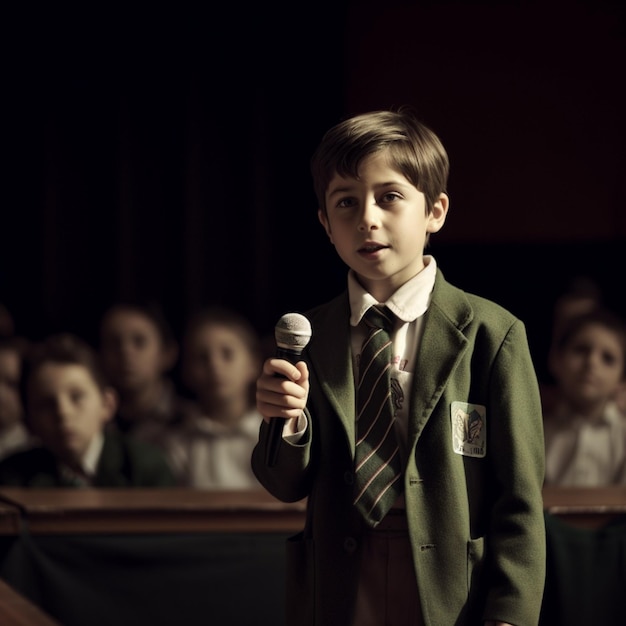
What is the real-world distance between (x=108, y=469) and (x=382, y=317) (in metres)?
1.69

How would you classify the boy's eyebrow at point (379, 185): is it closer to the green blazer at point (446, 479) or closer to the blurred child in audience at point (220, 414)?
the green blazer at point (446, 479)

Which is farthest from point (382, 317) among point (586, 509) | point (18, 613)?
point (586, 509)

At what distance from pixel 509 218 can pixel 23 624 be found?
262 centimetres

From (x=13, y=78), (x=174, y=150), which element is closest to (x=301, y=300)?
(x=174, y=150)

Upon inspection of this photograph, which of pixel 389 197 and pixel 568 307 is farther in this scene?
pixel 568 307

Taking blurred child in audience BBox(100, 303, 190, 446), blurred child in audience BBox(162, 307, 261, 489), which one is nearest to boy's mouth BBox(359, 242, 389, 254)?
blurred child in audience BBox(162, 307, 261, 489)

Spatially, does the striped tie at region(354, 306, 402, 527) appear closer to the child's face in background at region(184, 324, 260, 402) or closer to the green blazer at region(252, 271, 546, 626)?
the green blazer at region(252, 271, 546, 626)

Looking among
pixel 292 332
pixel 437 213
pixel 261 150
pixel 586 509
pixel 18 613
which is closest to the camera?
pixel 292 332

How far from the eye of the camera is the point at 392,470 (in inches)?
41.0

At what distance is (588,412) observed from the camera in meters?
3.13

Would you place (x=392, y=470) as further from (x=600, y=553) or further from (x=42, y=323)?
(x=42, y=323)

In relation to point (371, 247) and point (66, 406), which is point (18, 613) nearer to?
point (371, 247)

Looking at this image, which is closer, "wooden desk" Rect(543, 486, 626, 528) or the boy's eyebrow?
the boy's eyebrow

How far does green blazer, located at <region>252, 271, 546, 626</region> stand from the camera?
1032 millimetres
